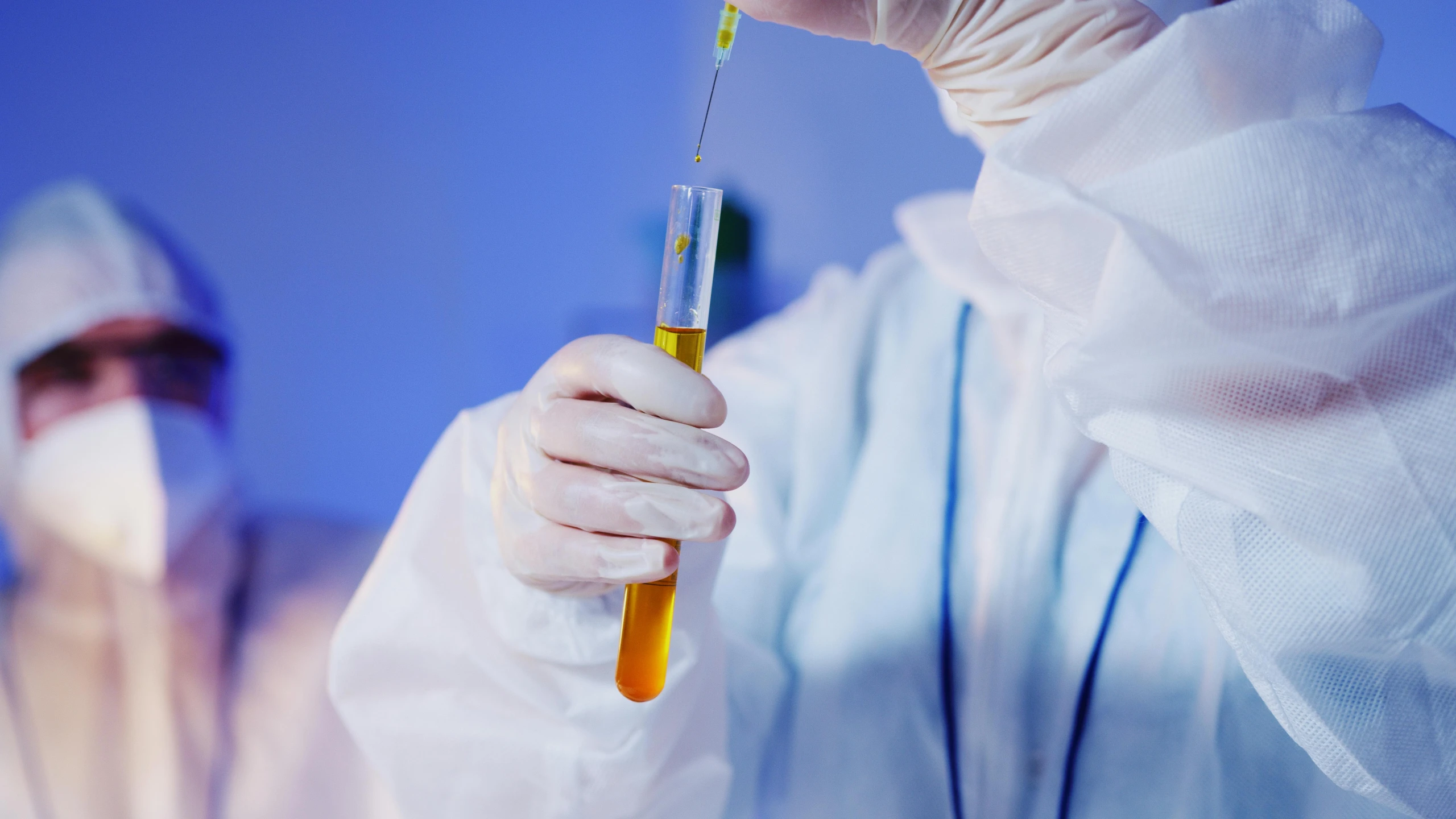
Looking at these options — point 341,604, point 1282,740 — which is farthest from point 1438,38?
point 341,604

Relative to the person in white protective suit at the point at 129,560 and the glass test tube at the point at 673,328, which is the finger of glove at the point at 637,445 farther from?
the person in white protective suit at the point at 129,560

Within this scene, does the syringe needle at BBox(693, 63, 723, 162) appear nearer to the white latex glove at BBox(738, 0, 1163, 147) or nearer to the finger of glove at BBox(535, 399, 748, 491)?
the white latex glove at BBox(738, 0, 1163, 147)

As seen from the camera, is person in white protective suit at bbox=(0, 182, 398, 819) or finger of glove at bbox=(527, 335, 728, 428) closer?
finger of glove at bbox=(527, 335, 728, 428)

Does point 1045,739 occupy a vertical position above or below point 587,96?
below

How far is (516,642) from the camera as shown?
0.61m

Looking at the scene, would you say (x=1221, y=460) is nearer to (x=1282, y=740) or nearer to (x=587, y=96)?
(x=1282, y=740)

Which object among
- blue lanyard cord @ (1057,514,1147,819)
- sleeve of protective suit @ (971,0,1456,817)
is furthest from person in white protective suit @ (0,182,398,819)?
sleeve of protective suit @ (971,0,1456,817)

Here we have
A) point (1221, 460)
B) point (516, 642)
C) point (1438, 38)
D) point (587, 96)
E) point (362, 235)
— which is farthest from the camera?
point (587, 96)

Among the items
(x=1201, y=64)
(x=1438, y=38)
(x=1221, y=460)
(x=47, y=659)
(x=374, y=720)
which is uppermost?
(x=1438, y=38)

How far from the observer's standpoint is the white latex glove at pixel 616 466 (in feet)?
1.59

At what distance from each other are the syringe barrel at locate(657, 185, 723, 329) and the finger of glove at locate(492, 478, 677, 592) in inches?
5.6

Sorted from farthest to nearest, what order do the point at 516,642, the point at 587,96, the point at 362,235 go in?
the point at 587,96 < the point at 362,235 < the point at 516,642

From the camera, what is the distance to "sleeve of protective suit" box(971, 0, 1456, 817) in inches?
16.8

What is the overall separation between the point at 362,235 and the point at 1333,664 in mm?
994
